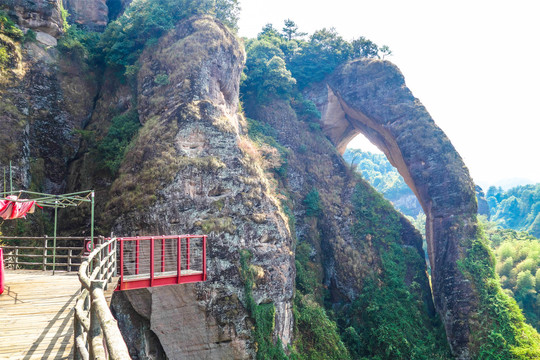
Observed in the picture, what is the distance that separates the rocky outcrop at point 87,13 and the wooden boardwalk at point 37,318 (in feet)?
84.0

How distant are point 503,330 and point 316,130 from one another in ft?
60.5

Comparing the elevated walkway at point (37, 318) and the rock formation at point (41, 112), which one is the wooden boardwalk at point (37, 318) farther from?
the rock formation at point (41, 112)

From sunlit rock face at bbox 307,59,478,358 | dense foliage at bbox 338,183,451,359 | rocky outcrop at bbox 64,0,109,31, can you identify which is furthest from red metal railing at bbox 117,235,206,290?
rocky outcrop at bbox 64,0,109,31

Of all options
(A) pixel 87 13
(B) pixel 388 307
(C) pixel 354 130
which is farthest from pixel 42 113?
(C) pixel 354 130

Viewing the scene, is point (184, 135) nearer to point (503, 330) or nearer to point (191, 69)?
point (191, 69)

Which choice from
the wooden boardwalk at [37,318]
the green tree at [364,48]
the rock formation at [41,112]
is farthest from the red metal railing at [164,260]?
the green tree at [364,48]

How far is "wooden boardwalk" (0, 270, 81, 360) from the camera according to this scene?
4.78m

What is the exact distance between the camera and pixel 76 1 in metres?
28.4

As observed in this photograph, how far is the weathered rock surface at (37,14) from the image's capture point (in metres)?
20.9

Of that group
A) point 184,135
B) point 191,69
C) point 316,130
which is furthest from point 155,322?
point 316,130

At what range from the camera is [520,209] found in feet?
225

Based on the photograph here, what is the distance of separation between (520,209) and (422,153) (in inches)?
2224

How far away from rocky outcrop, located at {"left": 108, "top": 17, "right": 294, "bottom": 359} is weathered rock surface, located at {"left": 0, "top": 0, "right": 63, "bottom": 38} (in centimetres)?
753

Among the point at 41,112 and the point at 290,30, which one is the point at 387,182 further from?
the point at 41,112
